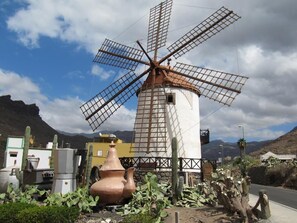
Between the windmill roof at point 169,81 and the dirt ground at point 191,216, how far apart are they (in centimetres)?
1006

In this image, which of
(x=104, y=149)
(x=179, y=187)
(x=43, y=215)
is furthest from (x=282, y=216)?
(x=104, y=149)

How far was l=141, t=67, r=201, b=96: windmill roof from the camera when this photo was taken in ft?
76.3

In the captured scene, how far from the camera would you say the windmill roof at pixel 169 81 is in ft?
76.3

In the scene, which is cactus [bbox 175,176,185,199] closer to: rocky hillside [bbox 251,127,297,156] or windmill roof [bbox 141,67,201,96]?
windmill roof [bbox 141,67,201,96]

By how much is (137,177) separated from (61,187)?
5660mm

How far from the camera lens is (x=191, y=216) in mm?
13430

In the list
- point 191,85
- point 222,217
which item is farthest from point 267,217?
point 191,85

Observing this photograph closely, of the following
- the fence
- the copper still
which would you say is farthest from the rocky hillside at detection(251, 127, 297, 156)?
the copper still

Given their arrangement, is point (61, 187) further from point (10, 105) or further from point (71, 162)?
point (10, 105)

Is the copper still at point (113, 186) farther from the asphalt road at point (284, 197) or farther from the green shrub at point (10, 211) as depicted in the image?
the asphalt road at point (284, 197)

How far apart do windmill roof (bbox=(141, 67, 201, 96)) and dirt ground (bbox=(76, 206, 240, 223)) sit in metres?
10.1

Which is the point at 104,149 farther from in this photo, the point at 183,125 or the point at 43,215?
the point at 43,215

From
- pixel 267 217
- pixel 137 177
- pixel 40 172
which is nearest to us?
pixel 267 217

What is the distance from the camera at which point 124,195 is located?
15562 mm
